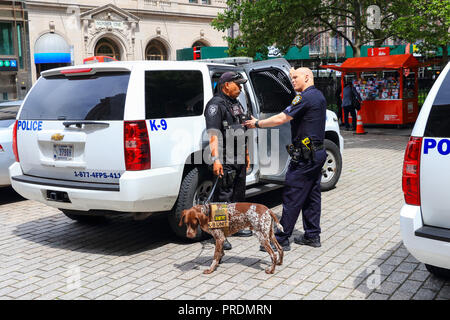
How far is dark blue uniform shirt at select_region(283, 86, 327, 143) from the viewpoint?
4719mm

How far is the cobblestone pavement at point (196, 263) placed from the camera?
13.2 ft

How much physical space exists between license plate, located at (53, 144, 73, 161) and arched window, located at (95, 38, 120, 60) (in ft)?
96.9

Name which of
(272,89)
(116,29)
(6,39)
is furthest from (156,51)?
(272,89)

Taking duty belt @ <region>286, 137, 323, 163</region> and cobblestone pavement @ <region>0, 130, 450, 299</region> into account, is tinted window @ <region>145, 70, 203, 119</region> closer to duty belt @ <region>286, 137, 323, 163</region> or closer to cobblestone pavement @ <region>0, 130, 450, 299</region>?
duty belt @ <region>286, 137, 323, 163</region>

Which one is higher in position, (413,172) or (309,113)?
(309,113)

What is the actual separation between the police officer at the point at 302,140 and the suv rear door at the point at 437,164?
1472 mm

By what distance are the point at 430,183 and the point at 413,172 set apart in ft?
0.49

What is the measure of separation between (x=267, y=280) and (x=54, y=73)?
10.3 ft

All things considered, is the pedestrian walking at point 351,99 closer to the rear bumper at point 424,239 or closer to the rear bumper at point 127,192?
the rear bumper at point 127,192

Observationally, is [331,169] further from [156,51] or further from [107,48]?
[156,51]

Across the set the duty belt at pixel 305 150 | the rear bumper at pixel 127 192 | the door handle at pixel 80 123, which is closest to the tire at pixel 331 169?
the duty belt at pixel 305 150

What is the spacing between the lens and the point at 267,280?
4.21m

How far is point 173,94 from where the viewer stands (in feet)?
16.7
